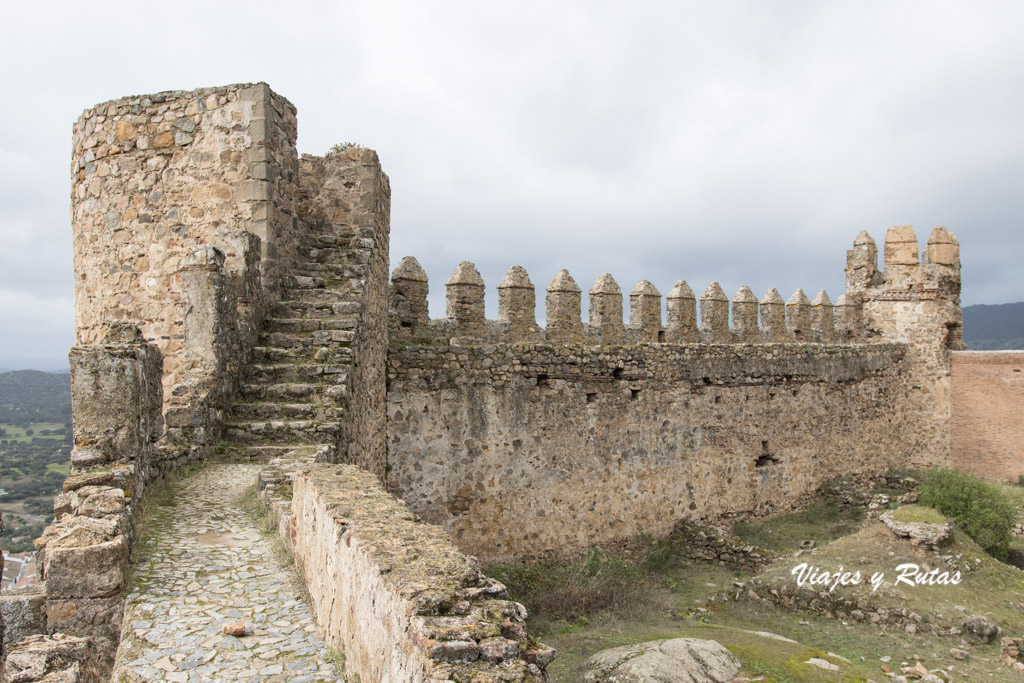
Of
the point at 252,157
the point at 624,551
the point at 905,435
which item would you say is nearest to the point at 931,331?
the point at 905,435

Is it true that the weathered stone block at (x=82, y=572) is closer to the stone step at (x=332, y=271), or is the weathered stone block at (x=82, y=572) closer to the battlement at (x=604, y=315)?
the stone step at (x=332, y=271)

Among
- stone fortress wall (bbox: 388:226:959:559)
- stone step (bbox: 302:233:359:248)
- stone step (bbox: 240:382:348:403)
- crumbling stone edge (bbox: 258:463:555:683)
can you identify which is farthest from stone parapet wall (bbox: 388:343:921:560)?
crumbling stone edge (bbox: 258:463:555:683)

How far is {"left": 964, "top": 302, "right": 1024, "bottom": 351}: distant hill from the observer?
9911 cm

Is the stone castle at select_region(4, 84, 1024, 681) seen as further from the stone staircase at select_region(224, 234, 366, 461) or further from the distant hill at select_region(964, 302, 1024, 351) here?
the distant hill at select_region(964, 302, 1024, 351)

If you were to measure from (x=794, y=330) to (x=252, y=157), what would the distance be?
14.0 meters

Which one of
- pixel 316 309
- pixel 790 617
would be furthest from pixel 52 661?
pixel 790 617

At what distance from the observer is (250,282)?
302 inches

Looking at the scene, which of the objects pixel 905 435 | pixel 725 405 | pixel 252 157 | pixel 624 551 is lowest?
pixel 624 551

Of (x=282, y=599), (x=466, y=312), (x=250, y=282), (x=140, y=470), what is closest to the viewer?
(x=282, y=599)

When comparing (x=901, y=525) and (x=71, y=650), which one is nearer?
(x=71, y=650)

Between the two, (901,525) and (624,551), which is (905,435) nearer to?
(901,525)

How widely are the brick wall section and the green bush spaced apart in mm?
3996

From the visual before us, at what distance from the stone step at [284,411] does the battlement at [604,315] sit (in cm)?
328

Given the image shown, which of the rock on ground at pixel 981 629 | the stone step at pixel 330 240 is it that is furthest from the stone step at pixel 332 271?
the rock on ground at pixel 981 629
